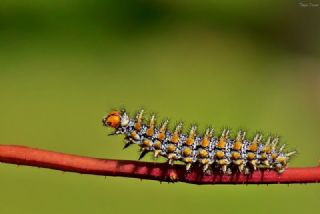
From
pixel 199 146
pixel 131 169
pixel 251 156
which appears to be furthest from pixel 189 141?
pixel 131 169

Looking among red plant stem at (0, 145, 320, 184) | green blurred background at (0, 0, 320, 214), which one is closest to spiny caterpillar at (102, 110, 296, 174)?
red plant stem at (0, 145, 320, 184)

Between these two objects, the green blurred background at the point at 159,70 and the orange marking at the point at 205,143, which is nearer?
→ the orange marking at the point at 205,143

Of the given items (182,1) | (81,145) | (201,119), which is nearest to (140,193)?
(81,145)

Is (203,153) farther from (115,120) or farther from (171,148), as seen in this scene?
(115,120)

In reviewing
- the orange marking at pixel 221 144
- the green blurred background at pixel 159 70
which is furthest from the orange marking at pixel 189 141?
the green blurred background at pixel 159 70

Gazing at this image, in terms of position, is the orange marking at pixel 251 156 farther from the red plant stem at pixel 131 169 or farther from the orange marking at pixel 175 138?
the orange marking at pixel 175 138
